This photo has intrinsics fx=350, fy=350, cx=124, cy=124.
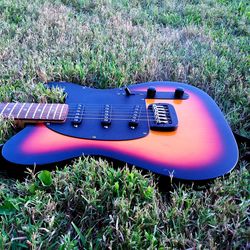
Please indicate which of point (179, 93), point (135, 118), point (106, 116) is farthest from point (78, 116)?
point (179, 93)

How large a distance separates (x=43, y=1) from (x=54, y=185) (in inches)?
82.7

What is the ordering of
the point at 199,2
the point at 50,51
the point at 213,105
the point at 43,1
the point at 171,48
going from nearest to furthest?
the point at 213,105
the point at 50,51
the point at 171,48
the point at 43,1
the point at 199,2

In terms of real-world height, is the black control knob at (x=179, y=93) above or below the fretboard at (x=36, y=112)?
above

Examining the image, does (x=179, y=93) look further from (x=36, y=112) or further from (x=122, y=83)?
(x=36, y=112)

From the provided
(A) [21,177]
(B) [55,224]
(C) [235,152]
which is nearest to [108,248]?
(B) [55,224]

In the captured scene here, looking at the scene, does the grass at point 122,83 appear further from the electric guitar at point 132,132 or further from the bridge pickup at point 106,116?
the bridge pickup at point 106,116

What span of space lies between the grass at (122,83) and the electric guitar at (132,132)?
6 cm

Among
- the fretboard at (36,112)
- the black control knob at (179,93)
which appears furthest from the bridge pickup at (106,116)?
the black control knob at (179,93)

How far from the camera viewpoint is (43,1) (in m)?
2.80

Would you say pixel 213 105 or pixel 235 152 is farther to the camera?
pixel 213 105

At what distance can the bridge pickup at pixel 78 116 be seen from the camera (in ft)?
4.25

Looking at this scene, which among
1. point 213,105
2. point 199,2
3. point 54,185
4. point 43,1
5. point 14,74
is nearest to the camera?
point 54,185

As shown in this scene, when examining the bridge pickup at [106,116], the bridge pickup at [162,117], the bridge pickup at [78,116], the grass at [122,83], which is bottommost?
the grass at [122,83]

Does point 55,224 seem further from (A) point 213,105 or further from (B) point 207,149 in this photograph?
(A) point 213,105
